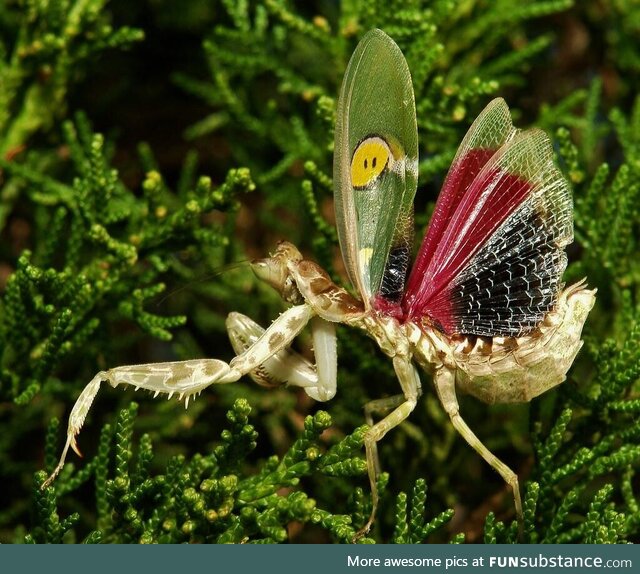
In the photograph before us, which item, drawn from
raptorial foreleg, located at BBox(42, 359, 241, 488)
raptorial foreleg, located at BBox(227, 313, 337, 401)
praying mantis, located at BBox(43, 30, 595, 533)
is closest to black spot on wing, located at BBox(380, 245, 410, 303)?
praying mantis, located at BBox(43, 30, 595, 533)

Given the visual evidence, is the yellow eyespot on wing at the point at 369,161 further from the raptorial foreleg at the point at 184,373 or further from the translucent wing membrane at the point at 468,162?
the raptorial foreleg at the point at 184,373

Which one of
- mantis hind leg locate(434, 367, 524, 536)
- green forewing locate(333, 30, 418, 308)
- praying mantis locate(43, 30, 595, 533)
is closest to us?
green forewing locate(333, 30, 418, 308)

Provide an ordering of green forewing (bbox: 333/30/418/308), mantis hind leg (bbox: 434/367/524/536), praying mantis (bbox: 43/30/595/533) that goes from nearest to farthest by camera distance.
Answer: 1. green forewing (bbox: 333/30/418/308)
2. praying mantis (bbox: 43/30/595/533)
3. mantis hind leg (bbox: 434/367/524/536)

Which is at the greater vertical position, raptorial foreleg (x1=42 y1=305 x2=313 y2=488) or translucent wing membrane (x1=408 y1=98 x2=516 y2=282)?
translucent wing membrane (x1=408 y1=98 x2=516 y2=282)

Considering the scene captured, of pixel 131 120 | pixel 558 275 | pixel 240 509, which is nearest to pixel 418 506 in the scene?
pixel 240 509

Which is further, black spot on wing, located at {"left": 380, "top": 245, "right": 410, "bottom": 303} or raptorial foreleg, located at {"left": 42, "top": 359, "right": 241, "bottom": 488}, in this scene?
black spot on wing, located at {"left": 380, "top": 245, "right": 410, "bottom": 303}

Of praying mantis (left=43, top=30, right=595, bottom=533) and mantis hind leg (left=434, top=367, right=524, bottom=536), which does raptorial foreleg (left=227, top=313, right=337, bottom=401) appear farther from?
mantis hind leg (left=434, top=367, right=524, bottom=536)

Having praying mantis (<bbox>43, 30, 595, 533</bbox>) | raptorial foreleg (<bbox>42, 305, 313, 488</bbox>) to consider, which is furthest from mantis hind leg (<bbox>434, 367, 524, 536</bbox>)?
raptorial foreleg (<bbox>42, 305, 313, 488</bbox>)

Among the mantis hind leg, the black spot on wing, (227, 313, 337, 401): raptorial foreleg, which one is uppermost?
the black spot on wing
